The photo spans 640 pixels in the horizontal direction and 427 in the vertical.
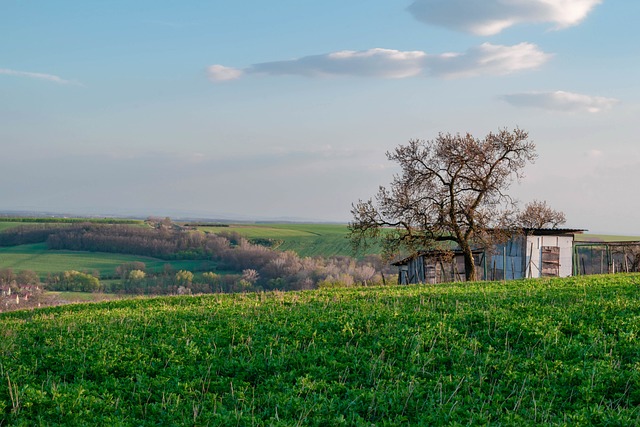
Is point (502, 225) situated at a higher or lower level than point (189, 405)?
higher

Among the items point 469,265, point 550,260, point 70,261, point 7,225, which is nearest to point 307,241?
point 70,261

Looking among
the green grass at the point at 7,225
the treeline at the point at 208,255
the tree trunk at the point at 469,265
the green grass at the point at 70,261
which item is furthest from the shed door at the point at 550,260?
the green grass at the point at 7,225

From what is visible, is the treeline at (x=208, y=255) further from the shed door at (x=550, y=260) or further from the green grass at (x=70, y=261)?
the shed door at (x=550, y=260)

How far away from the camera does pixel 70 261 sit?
322ft

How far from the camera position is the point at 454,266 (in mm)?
44875

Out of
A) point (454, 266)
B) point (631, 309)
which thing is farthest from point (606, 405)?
point (454, 266)

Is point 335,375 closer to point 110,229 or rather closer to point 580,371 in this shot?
point 580,371

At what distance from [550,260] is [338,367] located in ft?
125

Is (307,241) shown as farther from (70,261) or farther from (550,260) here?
(550,260)

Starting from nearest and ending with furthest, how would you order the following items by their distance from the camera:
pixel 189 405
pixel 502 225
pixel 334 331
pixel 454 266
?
pixel 189 405, pixel 334 331, pixel 502 225, pixel 454 266

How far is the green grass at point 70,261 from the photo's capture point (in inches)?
3654

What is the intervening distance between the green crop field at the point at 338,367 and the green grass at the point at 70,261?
80.8 m

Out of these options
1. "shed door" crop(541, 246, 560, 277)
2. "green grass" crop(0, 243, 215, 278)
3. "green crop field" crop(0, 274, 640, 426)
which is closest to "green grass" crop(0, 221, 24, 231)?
"green grass" crop(0, 243, 215, 278)

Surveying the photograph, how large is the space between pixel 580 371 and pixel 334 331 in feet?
17.3
